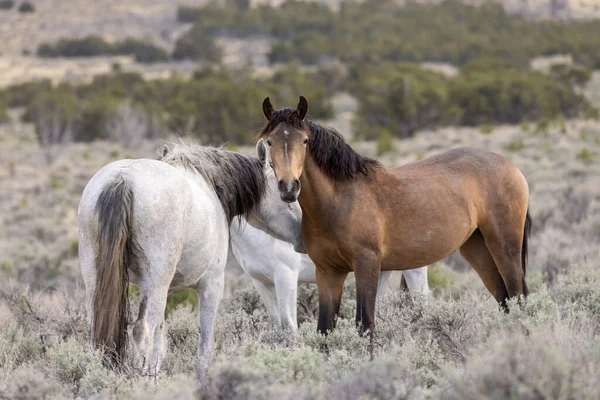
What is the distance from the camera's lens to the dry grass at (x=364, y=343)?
350cm

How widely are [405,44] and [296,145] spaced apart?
53.8 m

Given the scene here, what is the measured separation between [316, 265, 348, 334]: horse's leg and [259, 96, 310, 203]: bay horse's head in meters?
0.94

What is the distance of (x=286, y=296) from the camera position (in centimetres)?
665

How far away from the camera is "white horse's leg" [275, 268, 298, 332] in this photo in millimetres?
6625

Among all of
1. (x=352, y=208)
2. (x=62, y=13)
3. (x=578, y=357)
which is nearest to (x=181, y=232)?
(x=352, y=208)

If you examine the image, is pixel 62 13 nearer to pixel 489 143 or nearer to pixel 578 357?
pixel 489 143

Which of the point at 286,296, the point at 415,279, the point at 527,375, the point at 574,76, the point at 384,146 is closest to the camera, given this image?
the point at 527,375

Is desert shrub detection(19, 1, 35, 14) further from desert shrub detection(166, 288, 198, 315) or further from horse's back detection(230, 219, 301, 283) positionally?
horse's back detection(230, 219, 301, 283)

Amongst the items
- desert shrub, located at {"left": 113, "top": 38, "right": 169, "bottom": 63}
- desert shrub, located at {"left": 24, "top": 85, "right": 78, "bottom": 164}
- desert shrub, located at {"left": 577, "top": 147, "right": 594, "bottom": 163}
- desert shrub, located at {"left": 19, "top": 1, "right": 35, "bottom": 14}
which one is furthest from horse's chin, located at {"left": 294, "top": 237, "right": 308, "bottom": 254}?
desert shrub, located at {"left": 19, "top": 1, "right": 35, "bottom": 14}

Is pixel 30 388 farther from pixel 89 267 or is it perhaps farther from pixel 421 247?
pixel 421 247

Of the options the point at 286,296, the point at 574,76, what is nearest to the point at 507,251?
the point at 286,296

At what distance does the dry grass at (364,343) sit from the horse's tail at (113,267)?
157 millimetres

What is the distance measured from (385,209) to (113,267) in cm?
205

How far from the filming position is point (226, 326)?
21.4 ft
